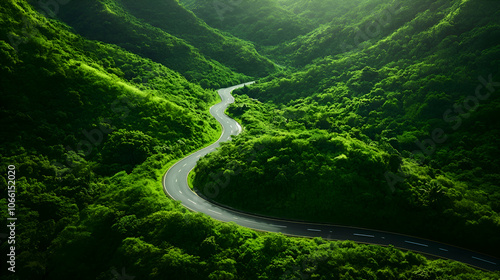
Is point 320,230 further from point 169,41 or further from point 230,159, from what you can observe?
point 169,41

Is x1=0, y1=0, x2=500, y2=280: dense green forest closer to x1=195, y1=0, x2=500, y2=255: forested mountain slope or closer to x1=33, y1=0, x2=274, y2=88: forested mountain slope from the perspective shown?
x1=195, y1=0, x2=500, y2=255: forested mountain slope

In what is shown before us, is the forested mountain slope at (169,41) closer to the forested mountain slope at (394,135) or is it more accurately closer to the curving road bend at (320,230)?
the forested mountain slope at (394,135)

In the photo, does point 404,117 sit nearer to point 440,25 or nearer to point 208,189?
point 440,25

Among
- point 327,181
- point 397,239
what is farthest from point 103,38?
point 397,239

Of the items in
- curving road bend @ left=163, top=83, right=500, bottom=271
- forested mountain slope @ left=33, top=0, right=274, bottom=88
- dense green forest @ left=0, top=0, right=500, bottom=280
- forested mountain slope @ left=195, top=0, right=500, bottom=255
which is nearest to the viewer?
dense green forest @ left=0, top=0, right=500, bottom=280

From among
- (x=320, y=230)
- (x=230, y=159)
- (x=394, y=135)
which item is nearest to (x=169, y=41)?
(x=230, y=159)

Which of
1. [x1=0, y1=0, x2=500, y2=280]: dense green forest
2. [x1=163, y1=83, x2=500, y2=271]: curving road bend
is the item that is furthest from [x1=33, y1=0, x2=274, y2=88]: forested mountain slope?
[x1=163, y1=83, x2=500, y2=271]: curving road bend
